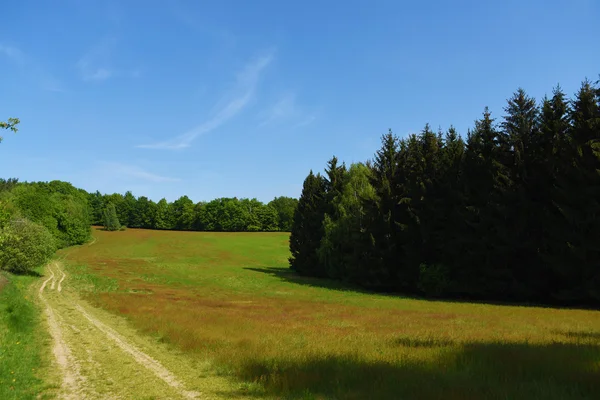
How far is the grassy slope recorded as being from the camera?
8.98m

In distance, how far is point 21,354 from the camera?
1195 centimetres

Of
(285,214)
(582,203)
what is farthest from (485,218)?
(285,214)

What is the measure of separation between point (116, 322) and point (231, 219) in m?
133

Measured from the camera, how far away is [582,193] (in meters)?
28.6

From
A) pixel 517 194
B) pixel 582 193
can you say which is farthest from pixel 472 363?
pixel 517 194

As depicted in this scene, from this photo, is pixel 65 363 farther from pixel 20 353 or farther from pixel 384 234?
pixel 384 234

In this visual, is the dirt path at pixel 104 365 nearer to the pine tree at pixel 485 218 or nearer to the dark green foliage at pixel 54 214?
the pine tree at pixel 485 218

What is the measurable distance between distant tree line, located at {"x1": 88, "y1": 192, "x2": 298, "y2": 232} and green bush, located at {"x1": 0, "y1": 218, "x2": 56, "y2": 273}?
342 ft

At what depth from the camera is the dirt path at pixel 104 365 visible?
28.9 feet

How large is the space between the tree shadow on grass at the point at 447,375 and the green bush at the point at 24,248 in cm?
4285

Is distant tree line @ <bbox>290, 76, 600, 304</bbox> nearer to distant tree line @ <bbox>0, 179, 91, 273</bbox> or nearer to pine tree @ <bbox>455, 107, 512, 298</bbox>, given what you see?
pine tree @ <bbox>455, 107, 512, 298</bbox>

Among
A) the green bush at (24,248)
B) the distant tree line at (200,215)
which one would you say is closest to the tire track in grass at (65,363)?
the green bush at (24,248)

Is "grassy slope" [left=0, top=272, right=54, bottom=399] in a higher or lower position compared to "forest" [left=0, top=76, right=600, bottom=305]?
lower

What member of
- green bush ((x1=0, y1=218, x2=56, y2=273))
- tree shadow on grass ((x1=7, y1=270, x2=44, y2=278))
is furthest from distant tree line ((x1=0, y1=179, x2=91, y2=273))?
tree shadow on grass ((x1=7, y1=270, x2=44, y2=278))
